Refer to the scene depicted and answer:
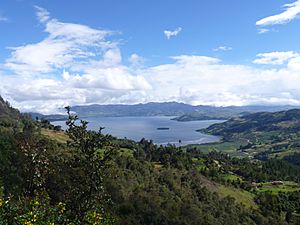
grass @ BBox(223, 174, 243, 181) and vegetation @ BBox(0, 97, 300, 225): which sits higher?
vegetation @ BBox(0, 97, 300, 225)

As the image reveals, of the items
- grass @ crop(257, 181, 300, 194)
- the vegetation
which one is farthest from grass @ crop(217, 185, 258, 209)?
grass @ crop(257, 181, 300, 194)

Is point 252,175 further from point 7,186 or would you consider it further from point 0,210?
point 0,210

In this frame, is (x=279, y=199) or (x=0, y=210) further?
(x=279, y=199)

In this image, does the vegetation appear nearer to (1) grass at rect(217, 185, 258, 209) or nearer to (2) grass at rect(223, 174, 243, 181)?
(1) grass at rect(217, 185, 258, 209)

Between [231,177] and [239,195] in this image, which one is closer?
[239,195]

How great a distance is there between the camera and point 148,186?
11050 cm

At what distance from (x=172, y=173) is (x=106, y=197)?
11435cm

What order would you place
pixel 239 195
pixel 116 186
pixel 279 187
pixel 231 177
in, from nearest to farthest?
1. pixel 116 186
2. pixel 239 195
3. pixel 279 187
4. pixel 231 177

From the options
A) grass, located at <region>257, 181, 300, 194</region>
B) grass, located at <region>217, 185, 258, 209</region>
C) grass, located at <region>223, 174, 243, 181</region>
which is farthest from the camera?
grass, located at <region>223, 174, 243, 181</region>

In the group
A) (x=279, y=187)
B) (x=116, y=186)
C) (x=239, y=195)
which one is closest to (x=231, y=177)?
(x=279, y=187)

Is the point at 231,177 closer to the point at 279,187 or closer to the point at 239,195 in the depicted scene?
the point at 279,187

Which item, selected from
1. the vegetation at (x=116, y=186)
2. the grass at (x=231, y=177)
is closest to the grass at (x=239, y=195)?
the vegetation at (x=116, y=186)

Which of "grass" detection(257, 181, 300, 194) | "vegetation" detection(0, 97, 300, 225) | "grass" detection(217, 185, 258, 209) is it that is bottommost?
"grass" detection(257, 181, 300, 194)

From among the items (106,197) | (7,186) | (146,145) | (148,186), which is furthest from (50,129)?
(106,197)
